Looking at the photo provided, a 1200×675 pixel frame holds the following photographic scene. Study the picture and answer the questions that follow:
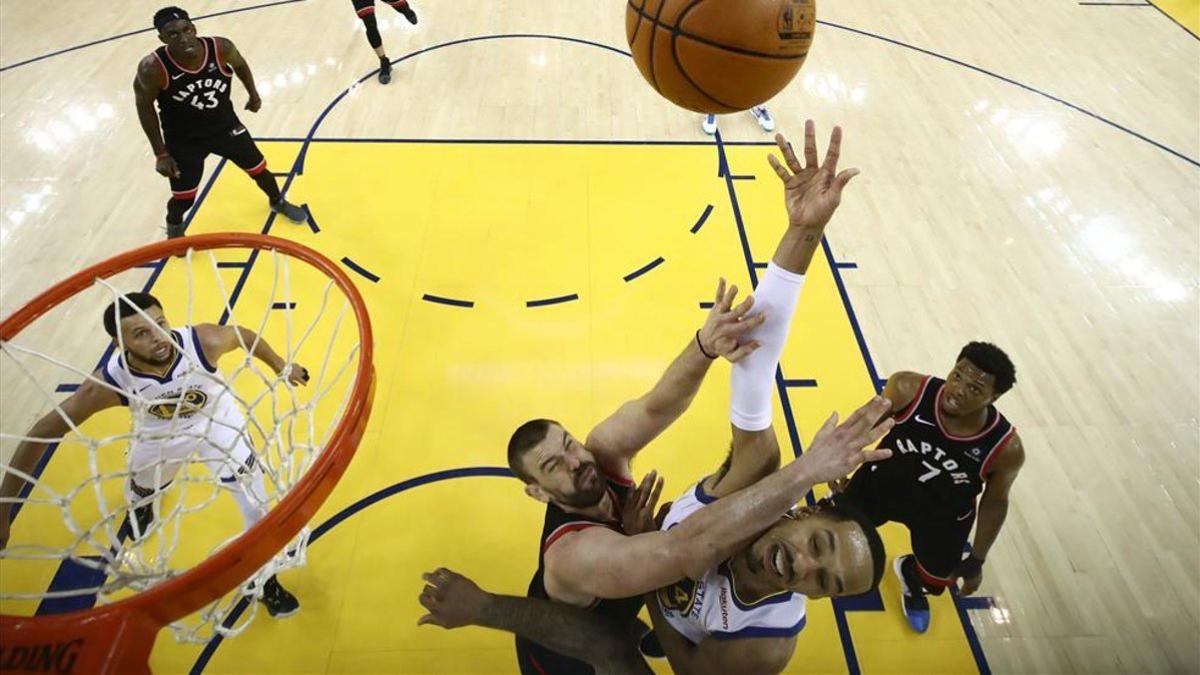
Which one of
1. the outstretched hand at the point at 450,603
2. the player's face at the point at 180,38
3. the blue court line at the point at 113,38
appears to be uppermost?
the player's face at the point at 180,38

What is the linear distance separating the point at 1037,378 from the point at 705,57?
115 inches

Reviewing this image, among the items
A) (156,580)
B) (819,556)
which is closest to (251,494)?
(156,580)

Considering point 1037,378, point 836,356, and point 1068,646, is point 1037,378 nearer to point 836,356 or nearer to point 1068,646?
point 836,356

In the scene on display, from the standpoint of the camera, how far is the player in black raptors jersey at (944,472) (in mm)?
2371

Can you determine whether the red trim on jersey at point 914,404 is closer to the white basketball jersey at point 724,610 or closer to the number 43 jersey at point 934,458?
the number 43 jersey at point 934,458

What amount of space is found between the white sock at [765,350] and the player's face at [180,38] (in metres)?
3.49

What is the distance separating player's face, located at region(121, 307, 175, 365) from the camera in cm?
242

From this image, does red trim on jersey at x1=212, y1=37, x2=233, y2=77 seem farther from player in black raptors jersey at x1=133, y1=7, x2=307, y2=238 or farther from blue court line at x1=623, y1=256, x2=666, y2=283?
blue court line at x1=623, y1=256, x2=666, y2=283

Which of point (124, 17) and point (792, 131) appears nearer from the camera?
point (792, 131)

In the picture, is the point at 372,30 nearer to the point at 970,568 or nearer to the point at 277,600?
the point at 277,600

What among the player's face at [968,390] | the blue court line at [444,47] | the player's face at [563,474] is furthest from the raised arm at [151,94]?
the player's face at [968,390]

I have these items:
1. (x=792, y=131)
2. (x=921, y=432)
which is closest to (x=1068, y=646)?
(x=921, y=432)

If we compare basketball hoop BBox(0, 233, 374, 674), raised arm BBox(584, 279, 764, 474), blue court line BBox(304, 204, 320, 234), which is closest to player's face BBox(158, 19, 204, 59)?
blue court line BBox(304, 204, 320, 234)

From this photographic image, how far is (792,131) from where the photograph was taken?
5.41 meters
